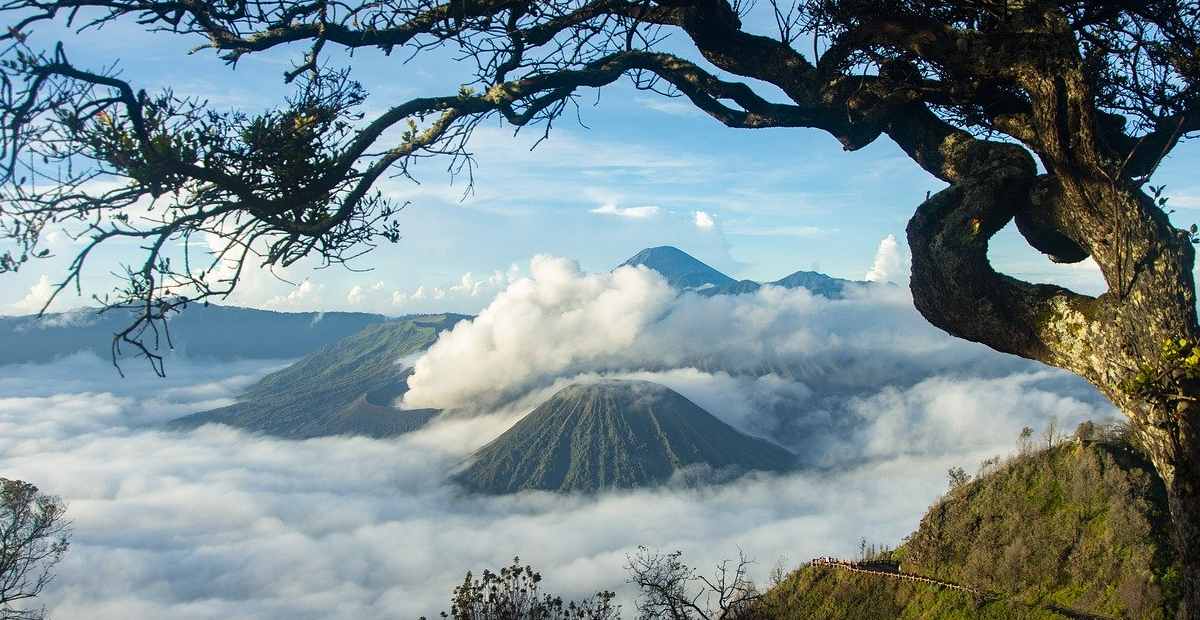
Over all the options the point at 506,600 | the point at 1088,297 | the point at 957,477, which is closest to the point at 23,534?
the point at 506,600

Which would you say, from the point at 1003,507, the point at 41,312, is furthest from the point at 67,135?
the point at 1003,507

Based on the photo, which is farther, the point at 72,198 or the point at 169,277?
the point at 169,277

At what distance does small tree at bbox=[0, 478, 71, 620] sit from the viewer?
81.7 ft

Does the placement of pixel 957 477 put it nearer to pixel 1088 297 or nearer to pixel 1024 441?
pixel 1024 441

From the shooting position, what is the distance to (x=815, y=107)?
605 cm

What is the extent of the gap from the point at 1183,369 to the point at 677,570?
8365 millimetres

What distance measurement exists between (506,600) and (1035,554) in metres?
11.4

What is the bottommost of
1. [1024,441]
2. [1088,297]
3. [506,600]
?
[506,600]

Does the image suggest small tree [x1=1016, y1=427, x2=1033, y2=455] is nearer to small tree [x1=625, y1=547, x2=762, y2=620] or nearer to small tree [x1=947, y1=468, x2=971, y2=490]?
small tree [x1=947, y1=468, x2=971, y2=490]

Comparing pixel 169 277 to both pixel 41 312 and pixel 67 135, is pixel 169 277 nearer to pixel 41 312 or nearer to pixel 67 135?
pixel 41 312

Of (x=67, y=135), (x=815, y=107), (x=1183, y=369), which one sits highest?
(x=815, y=107)

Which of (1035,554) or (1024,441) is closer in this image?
(1035,554)

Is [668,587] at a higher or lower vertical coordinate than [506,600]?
lower

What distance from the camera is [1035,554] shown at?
14.5m
